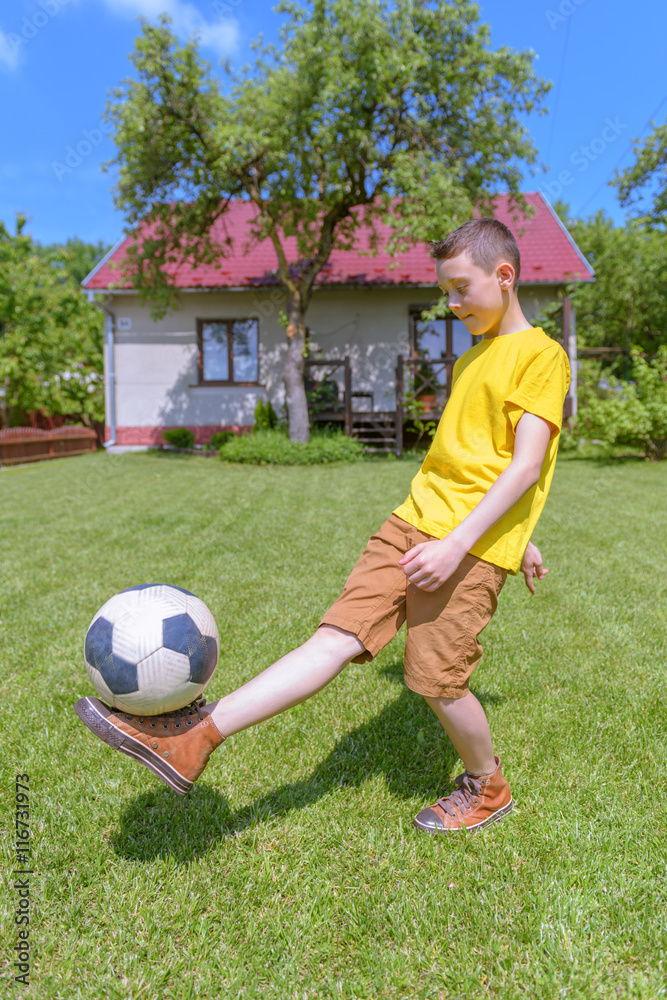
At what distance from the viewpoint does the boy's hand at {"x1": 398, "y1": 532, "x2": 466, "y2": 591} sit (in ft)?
5.53

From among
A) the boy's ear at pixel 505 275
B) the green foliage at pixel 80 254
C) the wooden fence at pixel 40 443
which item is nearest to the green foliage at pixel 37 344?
the wooden fence at pixel 40 443

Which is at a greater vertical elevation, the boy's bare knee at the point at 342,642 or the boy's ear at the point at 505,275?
the boy's ear at the point at 505,275

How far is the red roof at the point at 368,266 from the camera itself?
14805 millimetres

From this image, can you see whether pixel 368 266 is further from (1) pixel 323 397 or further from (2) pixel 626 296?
(2) pixel 626 296

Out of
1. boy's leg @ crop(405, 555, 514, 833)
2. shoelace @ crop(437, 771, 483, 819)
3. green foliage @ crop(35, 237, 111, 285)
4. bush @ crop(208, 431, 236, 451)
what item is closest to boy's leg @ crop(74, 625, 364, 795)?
boy's leg @ crop(405, 555, 514, 833)

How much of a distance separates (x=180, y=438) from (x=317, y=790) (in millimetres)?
14103

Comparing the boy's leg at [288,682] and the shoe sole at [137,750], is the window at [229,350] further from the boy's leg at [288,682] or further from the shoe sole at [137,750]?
the shoe sole at [137,750]

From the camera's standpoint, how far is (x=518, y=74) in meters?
11.3

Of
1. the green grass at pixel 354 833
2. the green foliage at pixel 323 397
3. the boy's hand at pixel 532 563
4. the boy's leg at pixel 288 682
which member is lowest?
the green grass at pixel 354 833

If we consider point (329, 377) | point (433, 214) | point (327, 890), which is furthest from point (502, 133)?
point (327, 890)

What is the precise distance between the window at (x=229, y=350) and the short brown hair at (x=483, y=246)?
14327 millimetres

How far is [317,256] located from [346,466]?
14.6 feet

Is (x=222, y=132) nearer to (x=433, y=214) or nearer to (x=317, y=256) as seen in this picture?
(x=317, y=256)

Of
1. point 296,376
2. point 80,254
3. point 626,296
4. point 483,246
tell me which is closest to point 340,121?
point 296,376
